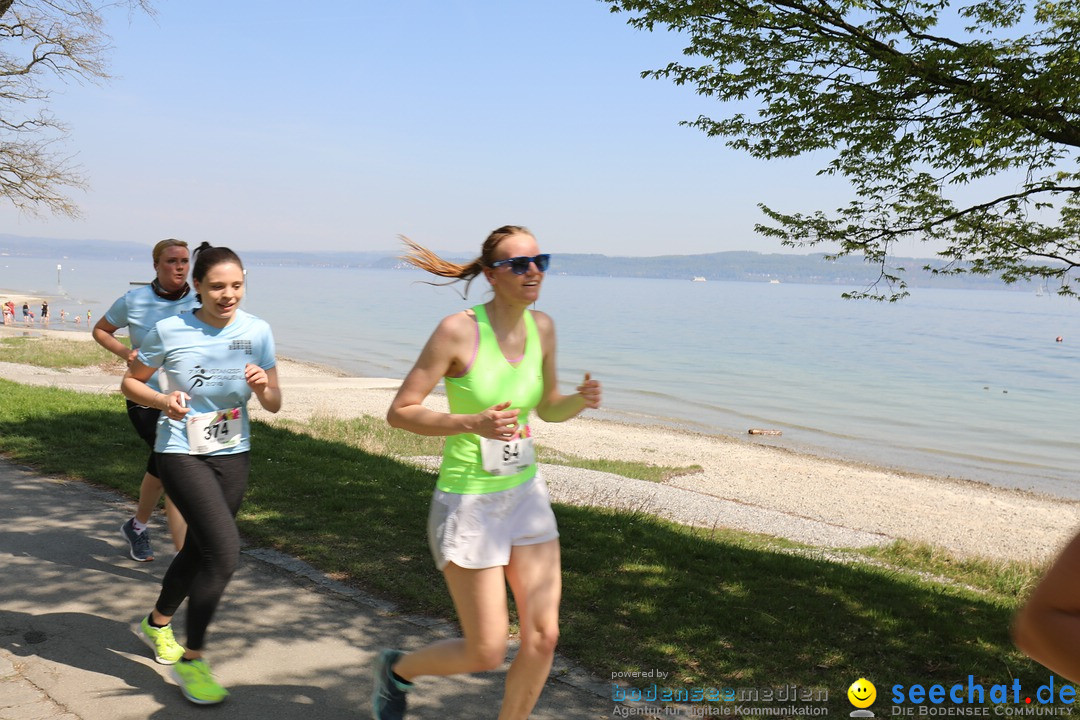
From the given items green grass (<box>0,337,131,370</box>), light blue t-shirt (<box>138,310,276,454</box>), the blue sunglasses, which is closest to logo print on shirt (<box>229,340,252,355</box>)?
light blue t-shirt (<box>138,310,276,454</box>)

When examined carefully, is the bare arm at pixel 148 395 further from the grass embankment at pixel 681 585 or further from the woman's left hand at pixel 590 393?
the grass embankment at pixel 681 585

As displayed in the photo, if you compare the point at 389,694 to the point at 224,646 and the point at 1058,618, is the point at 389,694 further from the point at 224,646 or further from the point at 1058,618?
the point at 1058,618

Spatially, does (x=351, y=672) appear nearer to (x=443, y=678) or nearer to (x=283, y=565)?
(x=443, y=678)

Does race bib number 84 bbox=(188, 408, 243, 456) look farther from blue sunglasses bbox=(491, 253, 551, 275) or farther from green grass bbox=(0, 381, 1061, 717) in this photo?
green grass bbox=(0, 381, 1061, 717)

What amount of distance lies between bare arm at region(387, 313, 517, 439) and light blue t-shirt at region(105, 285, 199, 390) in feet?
8.29

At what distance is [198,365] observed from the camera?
399cm

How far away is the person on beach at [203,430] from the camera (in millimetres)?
3873

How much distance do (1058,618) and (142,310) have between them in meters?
5.24

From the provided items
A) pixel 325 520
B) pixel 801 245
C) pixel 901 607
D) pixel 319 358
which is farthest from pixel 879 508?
pixel 319 358

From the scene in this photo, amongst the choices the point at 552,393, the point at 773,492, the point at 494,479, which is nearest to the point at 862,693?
the point at 552,393

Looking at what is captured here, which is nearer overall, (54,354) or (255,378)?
(255,378)

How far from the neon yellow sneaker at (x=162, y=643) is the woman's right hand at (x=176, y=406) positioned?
106 cm

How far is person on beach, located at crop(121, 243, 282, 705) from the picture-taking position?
3873 millimetres

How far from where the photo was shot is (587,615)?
5.16 m
